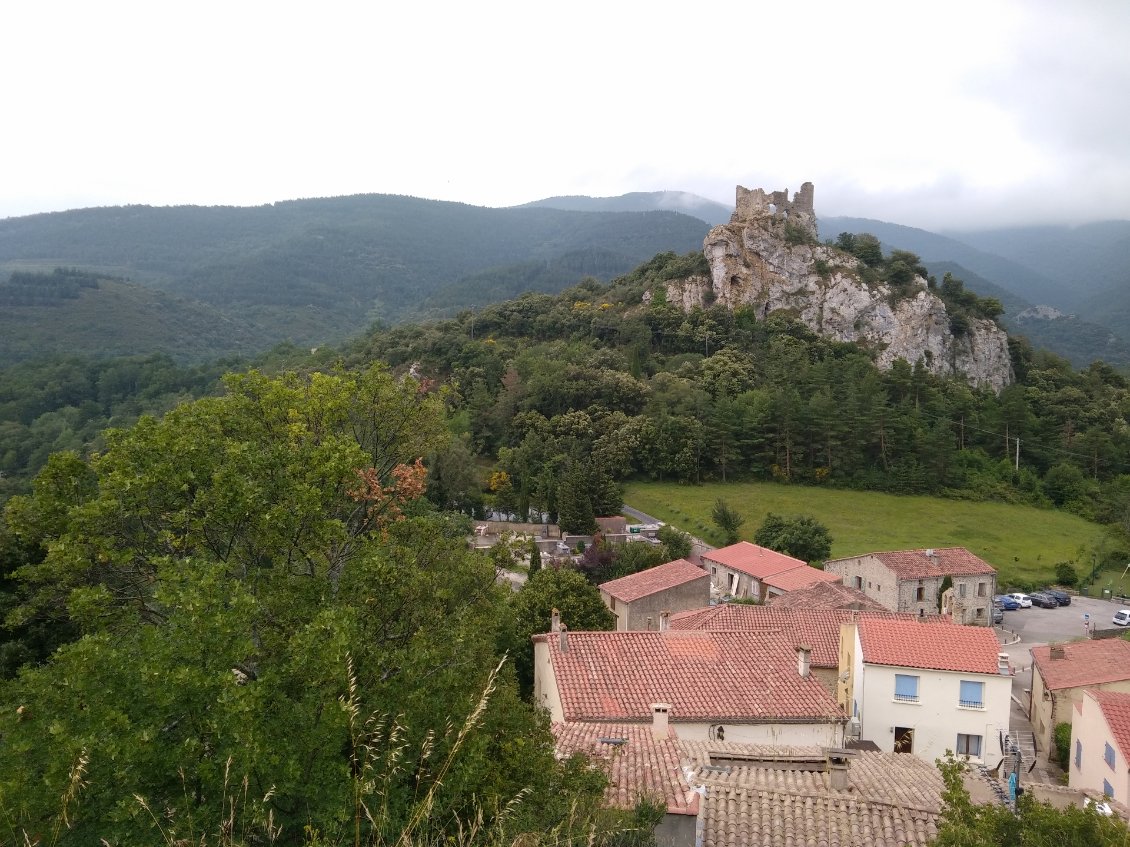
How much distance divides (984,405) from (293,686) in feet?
243

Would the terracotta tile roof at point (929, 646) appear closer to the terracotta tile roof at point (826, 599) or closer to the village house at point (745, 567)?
the terracotta tile roof at point (826, 599)

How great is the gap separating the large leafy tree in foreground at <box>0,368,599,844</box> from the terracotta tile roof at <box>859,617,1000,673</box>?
1026 cm

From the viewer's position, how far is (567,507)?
48.9 metres

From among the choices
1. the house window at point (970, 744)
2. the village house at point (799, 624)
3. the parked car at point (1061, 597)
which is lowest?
the parked car at point (1061, 597)

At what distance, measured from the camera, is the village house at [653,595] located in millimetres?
29812

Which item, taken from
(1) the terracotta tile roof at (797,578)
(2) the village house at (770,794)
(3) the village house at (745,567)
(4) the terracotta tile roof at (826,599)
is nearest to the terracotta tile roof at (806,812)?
(2) the village house at (770,794)

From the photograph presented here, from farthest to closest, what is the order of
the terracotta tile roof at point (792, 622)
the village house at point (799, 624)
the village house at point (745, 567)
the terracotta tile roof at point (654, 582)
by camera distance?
the village house at point (745, 567) → the terracotta tile roof at point (654, 582) → the terracotta tile roof at point (792, 622) → the village house at point (799, 624)

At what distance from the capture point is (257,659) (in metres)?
8.77

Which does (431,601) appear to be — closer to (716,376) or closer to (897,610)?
(897,610)

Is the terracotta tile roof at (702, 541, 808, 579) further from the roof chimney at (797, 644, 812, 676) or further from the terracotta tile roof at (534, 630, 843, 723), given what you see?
the roof chimney at (797, 644, 812, 676)

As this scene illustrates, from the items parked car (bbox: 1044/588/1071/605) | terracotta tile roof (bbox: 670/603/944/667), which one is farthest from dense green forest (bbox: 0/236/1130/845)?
parked car (bbox: 1044/588/1071/605)

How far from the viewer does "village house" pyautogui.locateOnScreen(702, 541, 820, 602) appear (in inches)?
1457

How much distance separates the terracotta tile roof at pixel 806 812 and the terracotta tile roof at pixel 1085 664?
14974mm

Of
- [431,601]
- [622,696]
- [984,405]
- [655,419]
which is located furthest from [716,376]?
[431,601]
